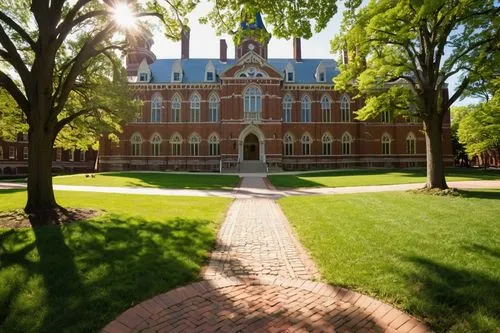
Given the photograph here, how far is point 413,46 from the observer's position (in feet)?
47.5

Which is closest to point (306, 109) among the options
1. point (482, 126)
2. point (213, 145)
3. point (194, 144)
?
point (213, 145)

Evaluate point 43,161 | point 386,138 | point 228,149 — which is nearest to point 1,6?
point 43,161

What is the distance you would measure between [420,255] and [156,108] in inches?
1477

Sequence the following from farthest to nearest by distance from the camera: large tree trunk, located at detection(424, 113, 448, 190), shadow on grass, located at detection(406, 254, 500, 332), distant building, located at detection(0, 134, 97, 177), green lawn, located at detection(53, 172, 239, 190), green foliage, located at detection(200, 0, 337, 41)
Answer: distant building, located at detection(0, 134, 97, 177), green lawn, located at detection(53, 172, 239, 190), large tree trunk, located at detection(424, 113, 448, 190), green foliage, located at detection(200, 0, 337, 41), shadow on grass, located at detection(406, 254, 500, 332)

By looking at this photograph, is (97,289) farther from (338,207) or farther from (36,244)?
(338,207)

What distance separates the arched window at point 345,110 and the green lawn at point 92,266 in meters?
33.8

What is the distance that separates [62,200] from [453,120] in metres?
54.7

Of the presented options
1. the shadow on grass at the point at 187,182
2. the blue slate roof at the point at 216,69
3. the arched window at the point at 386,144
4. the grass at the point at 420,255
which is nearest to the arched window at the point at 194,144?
the blue slate roof at the point at 216,69

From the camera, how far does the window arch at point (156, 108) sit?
38781 millimetres

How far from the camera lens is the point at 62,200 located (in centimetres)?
1251

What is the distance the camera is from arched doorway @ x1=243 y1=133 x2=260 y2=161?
3750 cm

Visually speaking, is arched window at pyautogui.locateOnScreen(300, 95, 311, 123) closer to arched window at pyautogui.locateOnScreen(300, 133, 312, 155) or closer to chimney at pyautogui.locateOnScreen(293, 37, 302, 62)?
arched window at pyautogui.locateOnScreen(300, 133, 312, 155)

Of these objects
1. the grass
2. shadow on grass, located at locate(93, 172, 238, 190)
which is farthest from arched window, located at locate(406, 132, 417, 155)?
the grass

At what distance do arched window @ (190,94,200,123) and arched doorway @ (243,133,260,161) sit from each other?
21.9 feet
